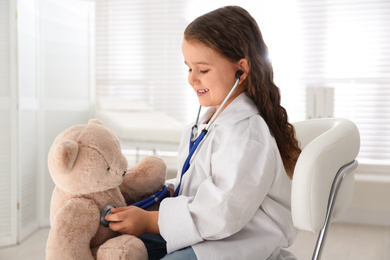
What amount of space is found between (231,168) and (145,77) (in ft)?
12.1

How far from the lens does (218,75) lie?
1.04m

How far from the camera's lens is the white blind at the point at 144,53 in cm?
441

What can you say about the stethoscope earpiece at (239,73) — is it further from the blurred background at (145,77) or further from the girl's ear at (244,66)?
the blurred background at (145,77)

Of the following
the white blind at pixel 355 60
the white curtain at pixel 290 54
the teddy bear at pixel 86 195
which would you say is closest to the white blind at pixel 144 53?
the white curtain at pixel 290 54

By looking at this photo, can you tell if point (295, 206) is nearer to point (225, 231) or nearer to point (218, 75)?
point (225, 231)

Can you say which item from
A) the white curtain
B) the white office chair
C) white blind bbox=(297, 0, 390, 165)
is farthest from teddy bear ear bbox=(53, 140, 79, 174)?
white blind bbox=(297, 0, 390, 165)

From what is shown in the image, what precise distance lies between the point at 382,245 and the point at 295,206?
1982 mm

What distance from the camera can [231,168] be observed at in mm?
913

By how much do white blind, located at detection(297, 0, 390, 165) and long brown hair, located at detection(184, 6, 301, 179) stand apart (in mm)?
2892

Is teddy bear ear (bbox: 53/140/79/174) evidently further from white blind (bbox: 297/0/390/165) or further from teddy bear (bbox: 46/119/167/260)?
white blind (bbox: 297/0/390/165)

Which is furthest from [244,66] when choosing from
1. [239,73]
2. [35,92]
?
[35,92]

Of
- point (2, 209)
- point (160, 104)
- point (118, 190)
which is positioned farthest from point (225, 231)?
point (160, 104)

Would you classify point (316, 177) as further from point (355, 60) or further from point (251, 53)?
point (355, 60)

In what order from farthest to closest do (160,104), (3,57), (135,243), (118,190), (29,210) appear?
(160,104) → (29,210) → (3,57) → (118,190) → (135,243)
